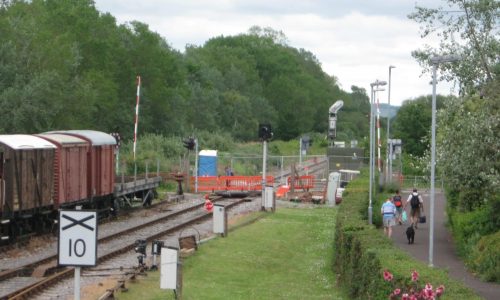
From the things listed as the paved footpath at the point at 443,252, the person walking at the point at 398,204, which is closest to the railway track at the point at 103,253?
the person walking at the point at 398,204

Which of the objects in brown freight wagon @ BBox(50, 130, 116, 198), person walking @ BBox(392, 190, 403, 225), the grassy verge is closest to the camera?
the grassy verge

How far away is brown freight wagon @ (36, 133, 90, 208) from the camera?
32500 millimetres

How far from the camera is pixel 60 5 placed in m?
80.1

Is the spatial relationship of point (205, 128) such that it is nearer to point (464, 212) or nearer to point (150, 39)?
point (150, 39)

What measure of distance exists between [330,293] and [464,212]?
529 inches

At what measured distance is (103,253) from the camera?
26109 millimetres

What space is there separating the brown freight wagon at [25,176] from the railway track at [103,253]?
2.25 metres

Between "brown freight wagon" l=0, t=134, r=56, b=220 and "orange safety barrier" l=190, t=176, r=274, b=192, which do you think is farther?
"orange safety barrier" l=190, t=176, r=274, b=192

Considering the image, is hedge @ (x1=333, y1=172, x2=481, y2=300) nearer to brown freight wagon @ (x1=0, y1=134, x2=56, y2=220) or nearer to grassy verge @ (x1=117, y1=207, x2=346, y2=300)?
grassy verge @ (x1=117, y1=207, x2=346, y2=300)

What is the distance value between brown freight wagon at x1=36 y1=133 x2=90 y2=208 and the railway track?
2358mm

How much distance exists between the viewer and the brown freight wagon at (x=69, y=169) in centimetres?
3250

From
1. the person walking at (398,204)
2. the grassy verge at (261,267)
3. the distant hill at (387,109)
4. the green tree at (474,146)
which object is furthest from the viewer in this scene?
the distant hill at (387,109)

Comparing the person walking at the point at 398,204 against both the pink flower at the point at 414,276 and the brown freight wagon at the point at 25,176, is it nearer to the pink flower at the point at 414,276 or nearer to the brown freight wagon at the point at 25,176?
the brown freight wagon at the point at 25,176

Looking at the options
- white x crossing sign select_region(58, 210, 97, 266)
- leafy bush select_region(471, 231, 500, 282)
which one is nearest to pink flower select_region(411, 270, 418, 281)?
white x crossing sign select_region(58, 210, 97, 266)
